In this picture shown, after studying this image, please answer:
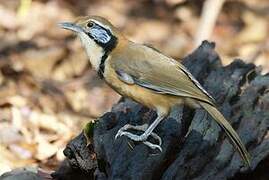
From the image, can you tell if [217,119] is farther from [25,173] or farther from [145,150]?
[25,173]

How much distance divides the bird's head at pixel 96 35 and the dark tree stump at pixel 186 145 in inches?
16.9

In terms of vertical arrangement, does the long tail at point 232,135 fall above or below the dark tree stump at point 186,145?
above

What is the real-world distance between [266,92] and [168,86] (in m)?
1.08

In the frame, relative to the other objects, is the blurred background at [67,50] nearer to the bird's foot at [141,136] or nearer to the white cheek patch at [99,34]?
the bird's foot at [141,136]

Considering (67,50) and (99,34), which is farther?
(67,50)

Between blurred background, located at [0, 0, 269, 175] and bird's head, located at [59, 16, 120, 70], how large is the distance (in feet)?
3.91

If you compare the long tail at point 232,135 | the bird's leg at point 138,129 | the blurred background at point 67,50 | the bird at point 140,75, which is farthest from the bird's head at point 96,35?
the blurred background at point 67,50

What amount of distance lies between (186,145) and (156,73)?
461 mm

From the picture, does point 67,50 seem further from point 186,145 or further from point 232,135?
point 232,135

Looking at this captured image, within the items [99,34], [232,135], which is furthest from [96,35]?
[232,135]

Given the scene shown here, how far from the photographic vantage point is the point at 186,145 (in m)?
5.00

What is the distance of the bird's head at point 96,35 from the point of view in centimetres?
499

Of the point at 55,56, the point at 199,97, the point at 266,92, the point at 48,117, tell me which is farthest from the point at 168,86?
the point at 55,56

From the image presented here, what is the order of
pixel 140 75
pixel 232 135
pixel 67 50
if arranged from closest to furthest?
1. pixel 232 135
2. pixel 140 75
3. pixel 67 50
